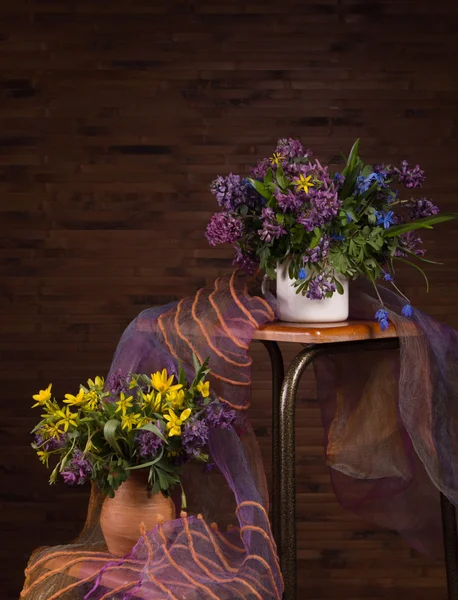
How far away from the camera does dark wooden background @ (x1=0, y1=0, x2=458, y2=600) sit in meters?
2.89

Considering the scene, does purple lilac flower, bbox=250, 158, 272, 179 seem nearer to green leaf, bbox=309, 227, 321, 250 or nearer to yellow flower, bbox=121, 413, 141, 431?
green leaf, bbox=309, 227, 321, 250

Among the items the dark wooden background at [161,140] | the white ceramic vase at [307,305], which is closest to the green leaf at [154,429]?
the white ceramic vase at [307,305]

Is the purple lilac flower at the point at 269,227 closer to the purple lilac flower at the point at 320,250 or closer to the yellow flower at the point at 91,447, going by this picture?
the purple lilac flower at the point at 320,250

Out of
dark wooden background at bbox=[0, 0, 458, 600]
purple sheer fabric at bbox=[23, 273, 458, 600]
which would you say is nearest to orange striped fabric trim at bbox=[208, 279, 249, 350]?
purple sheer fabric at bbox=[23, 273, 458, 600]

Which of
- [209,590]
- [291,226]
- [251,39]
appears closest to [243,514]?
[209,590]

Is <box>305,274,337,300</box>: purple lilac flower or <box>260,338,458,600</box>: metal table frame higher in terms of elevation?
<box>305,274,337,300</box>: purple lilac flower

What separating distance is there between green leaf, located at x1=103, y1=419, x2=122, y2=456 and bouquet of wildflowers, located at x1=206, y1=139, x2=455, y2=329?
38 centimetres

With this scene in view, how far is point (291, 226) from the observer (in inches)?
64.9

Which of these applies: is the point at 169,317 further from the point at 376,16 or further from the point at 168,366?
the point at 376,16

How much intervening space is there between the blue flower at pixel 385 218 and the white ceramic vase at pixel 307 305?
125mm

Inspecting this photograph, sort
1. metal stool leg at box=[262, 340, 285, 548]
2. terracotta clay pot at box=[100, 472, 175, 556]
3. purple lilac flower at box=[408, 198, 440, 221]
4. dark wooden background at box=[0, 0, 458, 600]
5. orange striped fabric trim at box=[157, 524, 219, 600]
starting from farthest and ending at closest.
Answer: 1. dark wooden background at box=[0, 0, 458, 600]
2. metal stool leg at box=[262, 340, 285, 548]
3. purple lilac flower at box=[408, 198, 440, 221]
4. terracotta clay pot at box=[100, 472, 175, 556]
5. orange striped fabric trim at box=[157, 524, 219, 600]

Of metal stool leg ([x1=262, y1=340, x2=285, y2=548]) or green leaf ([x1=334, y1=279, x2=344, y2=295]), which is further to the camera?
metal stool leg ([x1=262, y1=340, x2=285, y2=548])

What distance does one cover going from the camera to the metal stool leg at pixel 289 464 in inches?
63.2

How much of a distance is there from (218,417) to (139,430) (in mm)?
145
